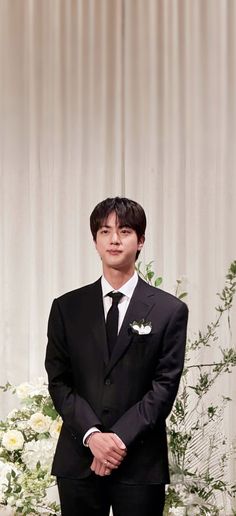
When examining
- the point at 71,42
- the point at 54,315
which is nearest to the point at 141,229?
the point at 54,315

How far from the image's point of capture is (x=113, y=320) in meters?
2.29

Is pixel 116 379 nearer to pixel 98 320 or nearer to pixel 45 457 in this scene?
pixel 98 320

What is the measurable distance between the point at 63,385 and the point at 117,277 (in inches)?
13.5

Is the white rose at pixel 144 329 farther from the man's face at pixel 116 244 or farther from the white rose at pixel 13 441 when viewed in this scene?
the white rose at pixel 13 441

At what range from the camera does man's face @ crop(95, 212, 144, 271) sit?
226cm

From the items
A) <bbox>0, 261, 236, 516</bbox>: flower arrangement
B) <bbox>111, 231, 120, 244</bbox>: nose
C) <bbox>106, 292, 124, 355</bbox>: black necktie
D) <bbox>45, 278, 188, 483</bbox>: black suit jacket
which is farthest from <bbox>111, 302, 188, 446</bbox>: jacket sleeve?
<bbox>0, 261, 236, 516</bbox>: flower arrangement

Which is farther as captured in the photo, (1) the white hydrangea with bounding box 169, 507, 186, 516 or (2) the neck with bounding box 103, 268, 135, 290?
(1) the white hydrangea with bounding box 169, 507, 186, 516

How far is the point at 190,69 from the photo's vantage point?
156 inches

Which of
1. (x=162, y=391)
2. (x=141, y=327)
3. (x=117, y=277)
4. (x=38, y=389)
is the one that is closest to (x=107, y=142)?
(x=38, y=389)

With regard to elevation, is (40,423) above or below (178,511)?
above

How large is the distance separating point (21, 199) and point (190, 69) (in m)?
1.05

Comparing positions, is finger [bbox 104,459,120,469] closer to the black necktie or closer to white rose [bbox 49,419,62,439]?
the black necktie

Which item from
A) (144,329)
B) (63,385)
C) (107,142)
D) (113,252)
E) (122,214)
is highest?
(107,142)

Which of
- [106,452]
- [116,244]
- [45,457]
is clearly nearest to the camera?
[106,452]
